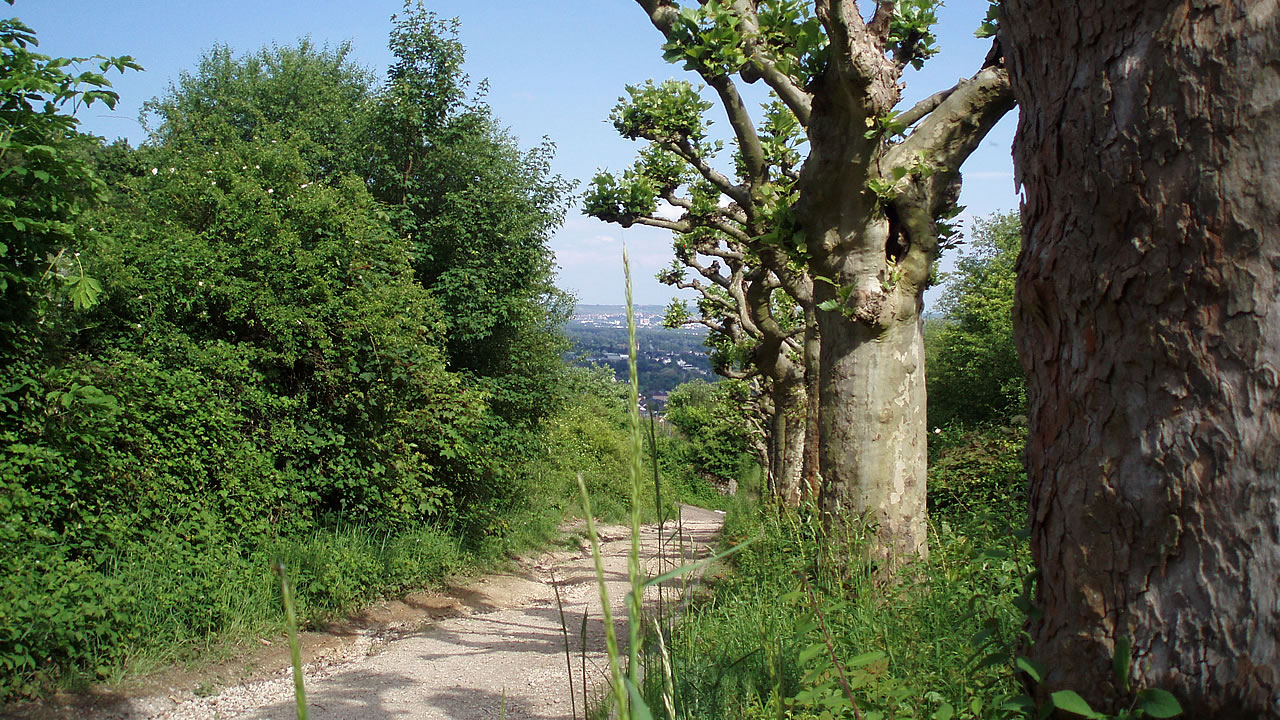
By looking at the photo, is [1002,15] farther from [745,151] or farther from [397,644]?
[397,644]

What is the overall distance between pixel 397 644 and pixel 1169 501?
854cm

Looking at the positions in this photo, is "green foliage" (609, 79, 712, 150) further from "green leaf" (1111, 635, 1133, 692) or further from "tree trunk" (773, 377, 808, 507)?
"green leaf" (1111, 635, 1133, 692)

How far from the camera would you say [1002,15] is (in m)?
2.45

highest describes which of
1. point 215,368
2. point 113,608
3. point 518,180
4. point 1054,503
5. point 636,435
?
point 518,180

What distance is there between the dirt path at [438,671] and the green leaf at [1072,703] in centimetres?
232

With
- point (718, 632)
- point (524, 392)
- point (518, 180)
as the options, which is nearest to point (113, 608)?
point (718, 632)

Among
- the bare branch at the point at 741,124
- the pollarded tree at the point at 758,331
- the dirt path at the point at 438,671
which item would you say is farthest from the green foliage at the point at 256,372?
the bare branch at the point at 741,124

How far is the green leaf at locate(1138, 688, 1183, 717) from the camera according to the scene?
1790 mm

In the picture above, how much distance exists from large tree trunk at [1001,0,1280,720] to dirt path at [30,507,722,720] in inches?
91.5

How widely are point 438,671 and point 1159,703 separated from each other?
22.6ft

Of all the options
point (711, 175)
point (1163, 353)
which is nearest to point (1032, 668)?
point (1163, 353)

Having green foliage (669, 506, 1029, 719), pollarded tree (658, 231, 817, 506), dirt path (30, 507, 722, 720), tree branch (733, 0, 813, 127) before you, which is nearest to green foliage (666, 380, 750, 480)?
pollarded tree (658, 231, 817, 506)

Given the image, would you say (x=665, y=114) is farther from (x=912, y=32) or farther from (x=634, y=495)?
(x=634, y=495)

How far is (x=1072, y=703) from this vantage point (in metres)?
1.88
